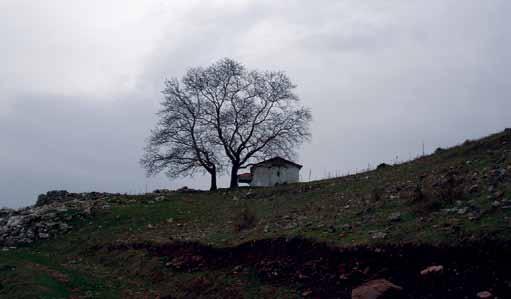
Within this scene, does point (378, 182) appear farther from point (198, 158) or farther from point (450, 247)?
point (198, 158)

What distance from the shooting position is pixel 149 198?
29.9 meters

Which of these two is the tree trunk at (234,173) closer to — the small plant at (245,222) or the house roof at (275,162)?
the house roof at (275,162)

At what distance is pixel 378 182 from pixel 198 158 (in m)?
18.8

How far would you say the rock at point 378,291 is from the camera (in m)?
8.98

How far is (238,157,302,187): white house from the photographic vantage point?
39.2 meters

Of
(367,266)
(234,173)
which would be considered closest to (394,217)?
(367,266)

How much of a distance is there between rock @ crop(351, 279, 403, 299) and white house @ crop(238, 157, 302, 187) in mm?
28778

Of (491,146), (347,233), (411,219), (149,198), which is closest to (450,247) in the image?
(411,219)

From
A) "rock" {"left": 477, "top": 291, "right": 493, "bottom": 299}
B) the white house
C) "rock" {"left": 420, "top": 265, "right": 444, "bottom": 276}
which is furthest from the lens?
the white house

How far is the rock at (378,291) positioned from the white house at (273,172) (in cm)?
2878

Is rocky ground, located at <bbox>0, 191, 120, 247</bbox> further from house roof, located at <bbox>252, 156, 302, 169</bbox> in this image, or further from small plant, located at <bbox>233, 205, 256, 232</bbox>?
house roof, located at <bbox>252, 156, 302, 169</bbox>

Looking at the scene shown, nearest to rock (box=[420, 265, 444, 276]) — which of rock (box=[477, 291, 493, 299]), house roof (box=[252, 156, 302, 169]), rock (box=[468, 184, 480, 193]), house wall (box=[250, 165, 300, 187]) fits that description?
rock (box=[477, 291, 493, 299])

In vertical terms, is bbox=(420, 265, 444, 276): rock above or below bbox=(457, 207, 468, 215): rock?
below

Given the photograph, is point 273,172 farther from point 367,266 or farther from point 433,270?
point 433,270
